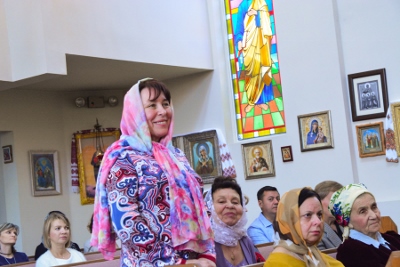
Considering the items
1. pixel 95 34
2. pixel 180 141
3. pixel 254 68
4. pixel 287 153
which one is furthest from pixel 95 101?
pixel 287 153

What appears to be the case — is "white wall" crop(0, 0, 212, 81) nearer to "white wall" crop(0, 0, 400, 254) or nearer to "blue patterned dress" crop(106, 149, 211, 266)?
"white wall" crop(0, 0, 400, 254)

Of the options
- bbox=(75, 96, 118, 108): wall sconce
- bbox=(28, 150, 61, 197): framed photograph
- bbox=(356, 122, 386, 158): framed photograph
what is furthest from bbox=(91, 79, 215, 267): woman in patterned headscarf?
bbox=(75, 96, 118, 108): wall sconce

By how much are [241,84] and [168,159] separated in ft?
27.9

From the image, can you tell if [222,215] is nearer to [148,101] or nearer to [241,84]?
[148,101]

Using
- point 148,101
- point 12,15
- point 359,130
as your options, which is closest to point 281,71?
point 359,130

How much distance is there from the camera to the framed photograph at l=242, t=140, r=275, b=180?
Answer: 10.9m

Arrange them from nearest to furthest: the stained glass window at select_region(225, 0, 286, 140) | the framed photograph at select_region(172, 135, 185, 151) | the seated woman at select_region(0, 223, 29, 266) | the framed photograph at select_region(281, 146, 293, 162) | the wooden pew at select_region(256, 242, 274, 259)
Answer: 1. the wooden pew at select_region(256, 242, 274, 259)
2. the seated woman at select_region(0, 223, 29, 266)
3. the framed photograph at select_region(281, 146, 293, 162)
4. the stained glass window at select_region(225, 0, 286, 140)
5. the framed photograph at select_region(172, 135, 185, 151)

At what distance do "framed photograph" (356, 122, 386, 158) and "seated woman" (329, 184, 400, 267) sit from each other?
17.0 ft

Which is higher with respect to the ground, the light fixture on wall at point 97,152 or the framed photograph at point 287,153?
the light fixture on wall at point 97,152

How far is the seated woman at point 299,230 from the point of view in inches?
150

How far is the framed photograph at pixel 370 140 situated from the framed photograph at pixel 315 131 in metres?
0.42

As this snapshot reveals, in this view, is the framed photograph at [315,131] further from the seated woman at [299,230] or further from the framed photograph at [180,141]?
the seated woman at [299,230]

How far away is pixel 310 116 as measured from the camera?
34.0 feet

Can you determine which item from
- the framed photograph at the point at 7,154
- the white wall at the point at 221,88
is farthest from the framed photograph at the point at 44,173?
the framed photograph at the point at 7,154
